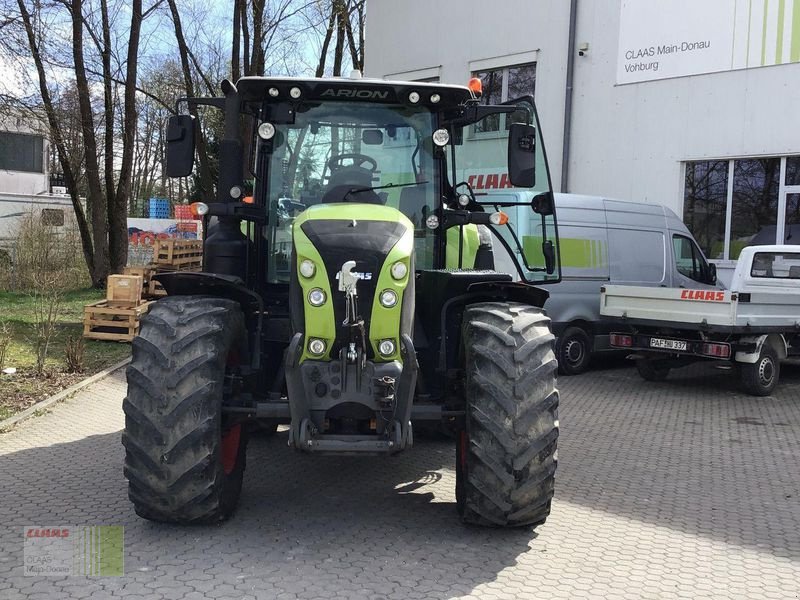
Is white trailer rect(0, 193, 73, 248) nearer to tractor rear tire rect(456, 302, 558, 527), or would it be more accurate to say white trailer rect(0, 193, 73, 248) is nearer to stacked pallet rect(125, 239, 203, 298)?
stacked pallet rect(125, 239, 203, 298)

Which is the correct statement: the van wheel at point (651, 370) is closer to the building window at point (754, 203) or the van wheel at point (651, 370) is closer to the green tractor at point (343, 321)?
the building window at point (754, 203)

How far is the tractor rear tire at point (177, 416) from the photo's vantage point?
453cm

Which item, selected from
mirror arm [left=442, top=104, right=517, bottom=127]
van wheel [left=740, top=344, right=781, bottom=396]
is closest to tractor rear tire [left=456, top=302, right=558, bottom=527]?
mirror arm [left=442, top=104, right=517, bottom=127]

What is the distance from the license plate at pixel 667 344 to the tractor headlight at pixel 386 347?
Answer: 6.80 metres

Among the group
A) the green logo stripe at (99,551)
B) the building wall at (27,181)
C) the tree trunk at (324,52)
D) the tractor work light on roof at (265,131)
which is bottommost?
the green logo stripe at (99,551)

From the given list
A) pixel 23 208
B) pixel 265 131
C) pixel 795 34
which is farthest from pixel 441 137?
pixel 23 208

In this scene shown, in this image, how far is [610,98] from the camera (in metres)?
16.1

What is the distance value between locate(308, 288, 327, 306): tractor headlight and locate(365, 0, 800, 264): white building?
11.5 m

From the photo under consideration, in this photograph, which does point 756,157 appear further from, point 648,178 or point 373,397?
point 373,397

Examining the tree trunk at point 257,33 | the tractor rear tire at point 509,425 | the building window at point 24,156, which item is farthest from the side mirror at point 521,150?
the building window at point 24,156

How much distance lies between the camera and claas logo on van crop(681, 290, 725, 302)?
401 inches

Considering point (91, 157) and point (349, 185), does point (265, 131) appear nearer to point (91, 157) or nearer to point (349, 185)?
point (349, 185)

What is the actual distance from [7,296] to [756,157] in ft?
49.2

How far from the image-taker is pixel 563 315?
11609 millimetres
